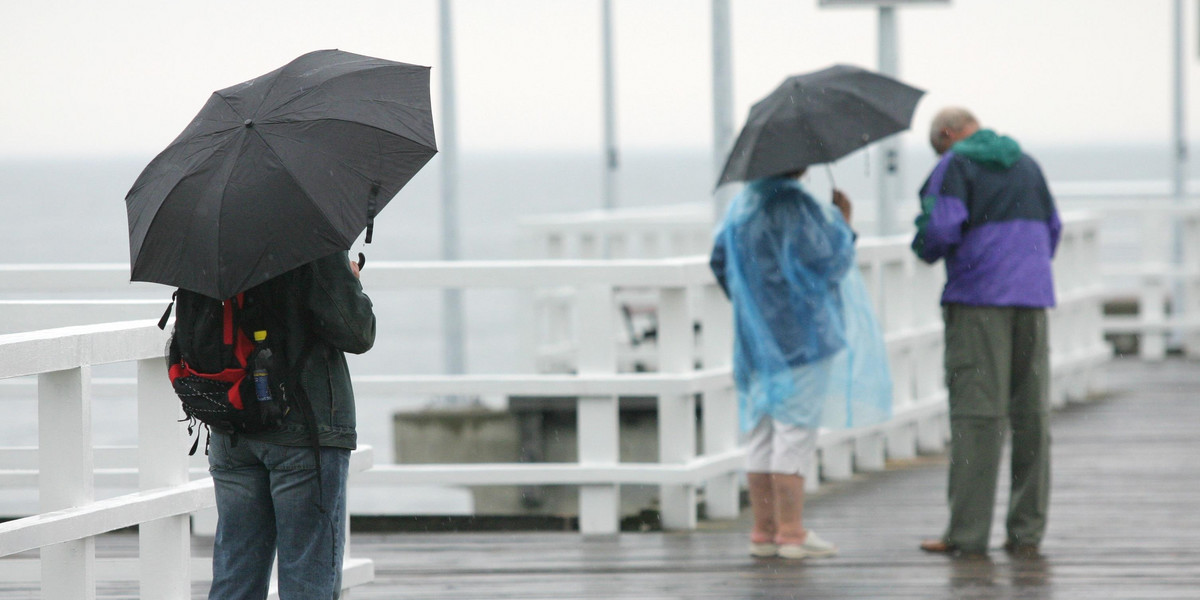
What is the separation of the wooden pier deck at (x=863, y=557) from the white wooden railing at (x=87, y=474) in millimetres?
1835

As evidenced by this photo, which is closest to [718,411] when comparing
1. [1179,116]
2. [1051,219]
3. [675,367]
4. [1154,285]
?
[675,367]

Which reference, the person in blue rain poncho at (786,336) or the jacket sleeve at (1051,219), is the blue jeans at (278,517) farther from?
the jacket sleeve at (1051,219)

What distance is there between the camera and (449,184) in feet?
39.9

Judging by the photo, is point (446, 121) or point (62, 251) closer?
point (446, 121)

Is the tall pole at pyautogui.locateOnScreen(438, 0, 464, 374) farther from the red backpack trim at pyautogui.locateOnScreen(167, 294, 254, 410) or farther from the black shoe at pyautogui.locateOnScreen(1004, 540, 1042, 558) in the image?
the red backpack trim at pyautogui.locateOnScreen(167, 294, 254, 410)

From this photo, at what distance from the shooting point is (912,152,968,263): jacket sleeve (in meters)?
6.00

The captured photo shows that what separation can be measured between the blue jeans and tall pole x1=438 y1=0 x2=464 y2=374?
8233 millimetres

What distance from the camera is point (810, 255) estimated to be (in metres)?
6.03

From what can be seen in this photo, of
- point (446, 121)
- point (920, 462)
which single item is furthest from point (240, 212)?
point (446, 121)

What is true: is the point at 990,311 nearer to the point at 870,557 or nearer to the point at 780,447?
the point at 780,447

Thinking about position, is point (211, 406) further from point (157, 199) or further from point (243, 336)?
point (157, 199)

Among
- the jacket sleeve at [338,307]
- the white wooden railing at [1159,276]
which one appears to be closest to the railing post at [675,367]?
the jacket sleeve at [338,307]

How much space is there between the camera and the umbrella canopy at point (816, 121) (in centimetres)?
592

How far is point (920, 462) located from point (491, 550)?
319 centimetres
